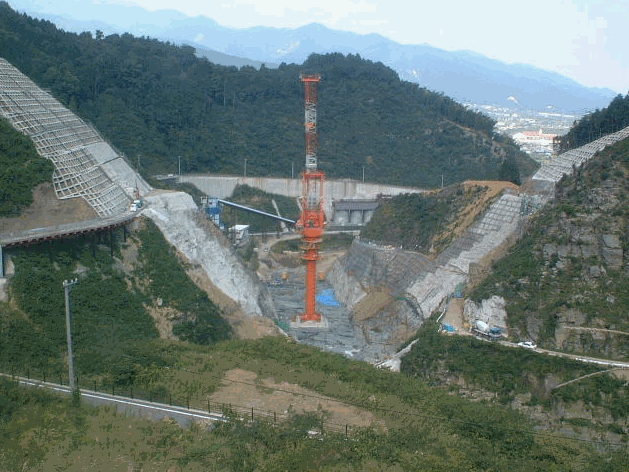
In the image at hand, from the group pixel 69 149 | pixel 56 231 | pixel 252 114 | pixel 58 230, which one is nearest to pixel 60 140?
pixel 69 149

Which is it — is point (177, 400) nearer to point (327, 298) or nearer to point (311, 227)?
point (311, 227)

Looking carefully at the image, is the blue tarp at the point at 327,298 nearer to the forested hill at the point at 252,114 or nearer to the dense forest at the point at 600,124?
the forested hill at the point at 252,114

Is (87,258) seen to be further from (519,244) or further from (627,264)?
(627,264)

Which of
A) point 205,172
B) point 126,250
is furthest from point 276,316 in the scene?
point 205,172

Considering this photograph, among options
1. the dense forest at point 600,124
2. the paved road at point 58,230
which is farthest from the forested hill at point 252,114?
the paved road at point 58,230

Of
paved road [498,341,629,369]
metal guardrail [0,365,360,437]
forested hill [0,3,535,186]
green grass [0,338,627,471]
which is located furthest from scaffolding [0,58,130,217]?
paved road [498,341,629,369]
